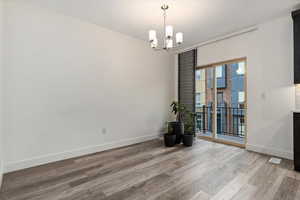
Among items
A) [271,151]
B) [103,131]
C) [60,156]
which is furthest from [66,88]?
[271,151]

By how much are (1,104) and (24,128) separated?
497mm

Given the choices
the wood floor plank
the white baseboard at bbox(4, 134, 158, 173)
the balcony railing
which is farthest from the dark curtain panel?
the wood floor plank

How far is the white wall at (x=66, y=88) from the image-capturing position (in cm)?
229

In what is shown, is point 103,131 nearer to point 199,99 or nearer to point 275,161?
point 199,99

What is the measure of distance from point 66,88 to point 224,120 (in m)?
4.16

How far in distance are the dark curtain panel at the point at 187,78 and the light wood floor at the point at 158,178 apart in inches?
74.3

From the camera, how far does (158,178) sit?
2.05 m

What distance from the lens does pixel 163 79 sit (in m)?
4.46

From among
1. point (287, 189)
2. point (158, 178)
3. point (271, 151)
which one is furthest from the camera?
point (271, 151)

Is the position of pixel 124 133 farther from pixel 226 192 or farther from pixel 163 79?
pixel 226 192

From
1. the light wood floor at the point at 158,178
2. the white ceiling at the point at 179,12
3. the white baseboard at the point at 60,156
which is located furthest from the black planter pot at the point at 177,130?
the white ceiling at the point at 179,12

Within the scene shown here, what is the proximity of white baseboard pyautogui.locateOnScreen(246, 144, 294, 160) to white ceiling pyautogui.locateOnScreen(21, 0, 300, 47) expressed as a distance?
2626mm

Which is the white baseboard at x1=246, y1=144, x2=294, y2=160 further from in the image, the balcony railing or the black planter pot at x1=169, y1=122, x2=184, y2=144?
the black planter pot at x1=169, y1=122, x2=184, y2=144

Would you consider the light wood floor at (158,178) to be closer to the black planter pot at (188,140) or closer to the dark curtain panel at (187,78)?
the black planter pot at (188,140)
